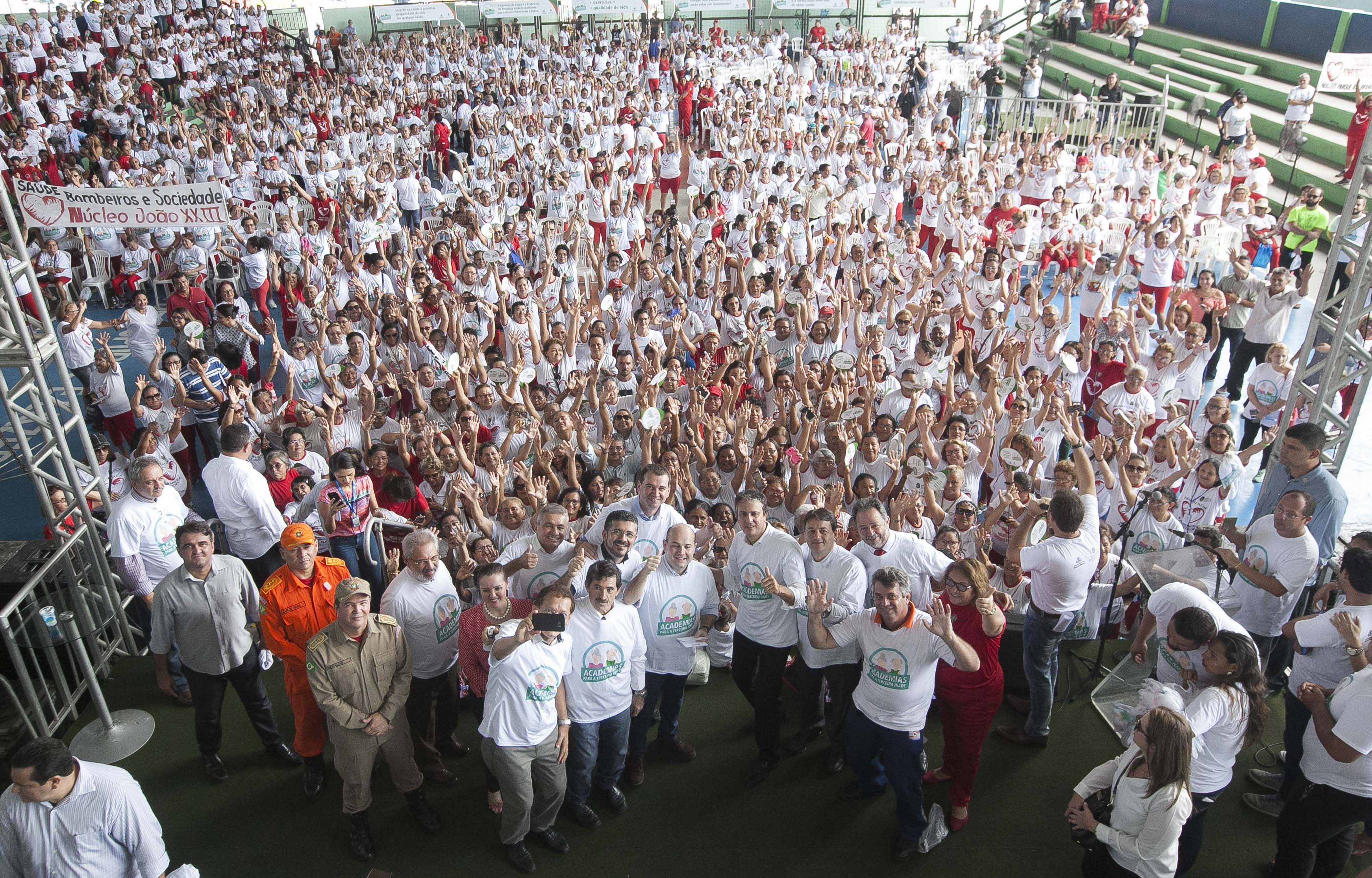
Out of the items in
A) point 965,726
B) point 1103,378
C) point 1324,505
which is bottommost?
point 965,726

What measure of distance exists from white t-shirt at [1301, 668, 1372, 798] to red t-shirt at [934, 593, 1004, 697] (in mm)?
1327

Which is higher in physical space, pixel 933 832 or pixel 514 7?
pixel 514 7

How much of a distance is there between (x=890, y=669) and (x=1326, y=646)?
6.90 ft

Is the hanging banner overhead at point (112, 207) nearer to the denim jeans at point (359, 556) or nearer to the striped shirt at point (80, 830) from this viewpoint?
the denim jeans at point (359, 556)

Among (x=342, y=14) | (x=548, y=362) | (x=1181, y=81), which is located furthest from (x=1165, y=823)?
(x=342, y=14)

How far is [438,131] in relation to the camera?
17688 mm

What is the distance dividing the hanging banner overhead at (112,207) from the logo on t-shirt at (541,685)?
427cm

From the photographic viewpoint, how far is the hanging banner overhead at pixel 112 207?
6246 millimetres

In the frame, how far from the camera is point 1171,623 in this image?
4098mm

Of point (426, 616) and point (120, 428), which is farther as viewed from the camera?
point (120, 428)

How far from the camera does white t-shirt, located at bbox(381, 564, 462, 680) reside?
4.72 m

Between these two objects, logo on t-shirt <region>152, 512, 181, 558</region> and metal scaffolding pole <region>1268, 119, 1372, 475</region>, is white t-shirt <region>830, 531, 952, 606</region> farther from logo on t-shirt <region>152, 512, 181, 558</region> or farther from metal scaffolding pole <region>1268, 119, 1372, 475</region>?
logo on t-shirt <region>152, 512, 181, 558</region>

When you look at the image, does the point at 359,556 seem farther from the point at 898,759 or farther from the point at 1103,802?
the point at 1103,802

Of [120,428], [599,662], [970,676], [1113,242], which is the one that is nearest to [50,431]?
[120,428]
